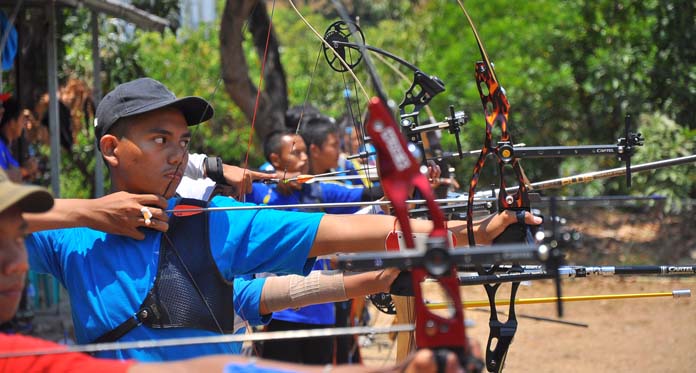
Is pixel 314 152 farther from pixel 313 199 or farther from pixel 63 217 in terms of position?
pixel 63 217

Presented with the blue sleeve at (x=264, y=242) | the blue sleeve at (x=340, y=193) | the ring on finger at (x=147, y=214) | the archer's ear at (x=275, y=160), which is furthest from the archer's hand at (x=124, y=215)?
the archer's ear at (x=275, y=160)

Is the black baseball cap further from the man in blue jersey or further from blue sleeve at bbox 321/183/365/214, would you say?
blue sleeve at bbox 321/183/365/214

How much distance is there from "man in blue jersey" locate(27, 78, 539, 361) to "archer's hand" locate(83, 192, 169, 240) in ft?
0.03

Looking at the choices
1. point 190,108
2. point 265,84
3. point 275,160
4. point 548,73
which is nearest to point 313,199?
point 275,160

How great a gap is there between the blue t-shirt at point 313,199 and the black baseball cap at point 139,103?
1.92m

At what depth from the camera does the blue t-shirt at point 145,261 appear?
2.63 meters

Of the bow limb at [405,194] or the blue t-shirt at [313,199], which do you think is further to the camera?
the blue t-shirt at [313,199]

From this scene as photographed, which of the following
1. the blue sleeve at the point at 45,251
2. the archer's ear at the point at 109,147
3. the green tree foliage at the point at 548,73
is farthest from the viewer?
the green tree foliage at the point at 548,73

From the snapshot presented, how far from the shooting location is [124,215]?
8.70 ft

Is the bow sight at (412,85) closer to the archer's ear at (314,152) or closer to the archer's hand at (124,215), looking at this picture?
the archer's hand at (124,215)

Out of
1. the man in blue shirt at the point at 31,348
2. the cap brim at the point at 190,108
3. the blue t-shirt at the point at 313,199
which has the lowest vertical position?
the blue t-shirt at the point at 313,199

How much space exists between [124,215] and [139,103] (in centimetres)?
38

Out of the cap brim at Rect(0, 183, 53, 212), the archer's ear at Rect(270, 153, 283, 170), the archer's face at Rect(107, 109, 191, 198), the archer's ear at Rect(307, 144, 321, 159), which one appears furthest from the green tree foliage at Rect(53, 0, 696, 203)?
the cap brim at Rect(0, 183, 53, 212)

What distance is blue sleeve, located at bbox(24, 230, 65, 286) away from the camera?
9.08 feet
